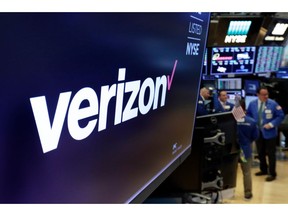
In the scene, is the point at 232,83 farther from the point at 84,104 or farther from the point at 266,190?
the point at 84,104

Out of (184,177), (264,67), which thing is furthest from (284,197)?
(184,177)

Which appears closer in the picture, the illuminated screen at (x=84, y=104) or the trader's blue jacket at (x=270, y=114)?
the illuminated screen at (x=84, y=104)

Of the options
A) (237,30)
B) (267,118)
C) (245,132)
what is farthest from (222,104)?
(237,30)

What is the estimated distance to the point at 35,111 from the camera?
29.2 inches

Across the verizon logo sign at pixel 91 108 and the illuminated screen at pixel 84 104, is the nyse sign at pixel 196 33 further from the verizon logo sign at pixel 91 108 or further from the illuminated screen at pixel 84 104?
the verizon logo sign at pixel 91 108

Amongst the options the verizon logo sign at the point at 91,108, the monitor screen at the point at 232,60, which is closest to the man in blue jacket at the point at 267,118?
the monitor screen at the point at 232,60

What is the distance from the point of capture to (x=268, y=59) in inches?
315

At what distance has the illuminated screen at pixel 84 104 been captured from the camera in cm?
70

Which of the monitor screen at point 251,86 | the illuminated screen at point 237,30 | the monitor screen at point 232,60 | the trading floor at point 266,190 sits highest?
the illuminated screen at point 237,30

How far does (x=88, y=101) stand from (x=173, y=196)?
4.33 feet

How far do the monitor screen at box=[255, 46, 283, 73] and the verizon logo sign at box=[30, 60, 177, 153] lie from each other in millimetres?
6675

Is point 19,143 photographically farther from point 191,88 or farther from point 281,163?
point 281,163

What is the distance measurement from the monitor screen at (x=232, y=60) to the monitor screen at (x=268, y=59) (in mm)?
246

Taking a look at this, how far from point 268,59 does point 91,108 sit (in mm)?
7583
